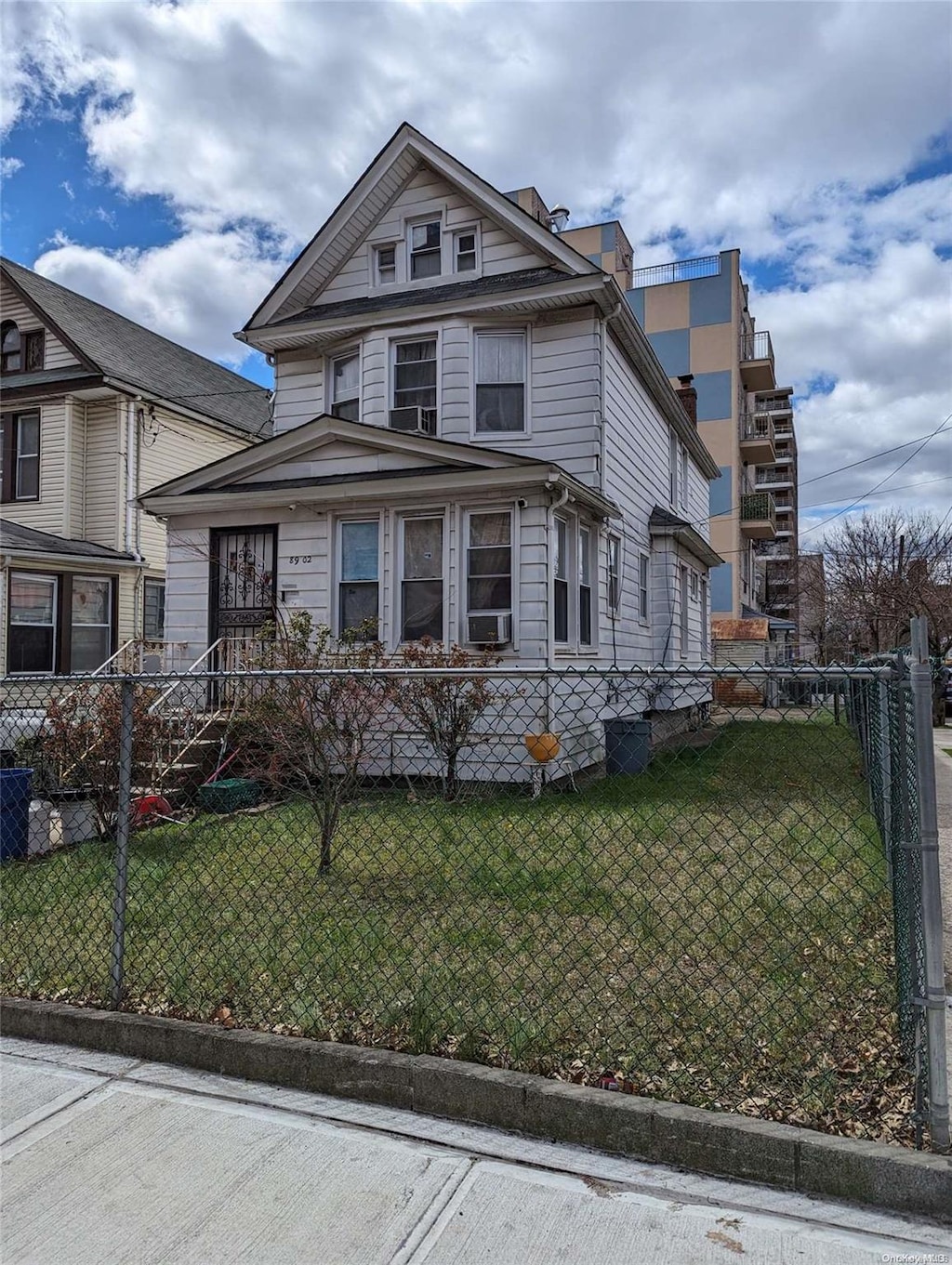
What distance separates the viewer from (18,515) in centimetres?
1609

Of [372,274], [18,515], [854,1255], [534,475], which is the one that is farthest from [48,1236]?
[18,515]

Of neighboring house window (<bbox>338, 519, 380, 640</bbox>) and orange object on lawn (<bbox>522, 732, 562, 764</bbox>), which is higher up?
neighboring house window (<bbox>338, 519, 380, 640</bbox>)

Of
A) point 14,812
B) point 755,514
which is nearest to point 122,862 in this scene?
point 14,812

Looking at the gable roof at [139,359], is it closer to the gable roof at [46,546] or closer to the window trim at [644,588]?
the gable roof at [46,546]

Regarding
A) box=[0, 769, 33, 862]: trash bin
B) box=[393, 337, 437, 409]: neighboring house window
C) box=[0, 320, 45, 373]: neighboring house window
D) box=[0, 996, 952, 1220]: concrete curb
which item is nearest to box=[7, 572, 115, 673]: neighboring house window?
box=[0, 320, 45, 373]: neighboring house window

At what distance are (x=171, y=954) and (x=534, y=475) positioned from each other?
633 centimetres

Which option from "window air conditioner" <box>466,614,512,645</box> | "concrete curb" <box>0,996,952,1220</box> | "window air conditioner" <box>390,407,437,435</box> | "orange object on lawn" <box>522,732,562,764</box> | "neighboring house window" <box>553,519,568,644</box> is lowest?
"concrete curb" <box>0,996,952,1220</box>

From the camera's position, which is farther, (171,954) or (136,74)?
(136,74)

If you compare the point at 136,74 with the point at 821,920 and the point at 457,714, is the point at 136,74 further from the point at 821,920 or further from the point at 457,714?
the point at 821,920

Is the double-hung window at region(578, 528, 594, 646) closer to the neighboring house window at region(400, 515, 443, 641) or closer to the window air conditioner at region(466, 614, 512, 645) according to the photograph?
the window air conditioner at region(466, 614, 512, 645)

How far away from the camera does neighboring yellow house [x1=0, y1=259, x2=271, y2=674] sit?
14727 mm

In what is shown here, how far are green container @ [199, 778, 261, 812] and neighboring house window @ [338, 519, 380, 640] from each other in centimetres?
273

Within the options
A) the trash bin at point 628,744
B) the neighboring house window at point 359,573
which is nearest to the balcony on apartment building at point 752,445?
the trash bin at point 628,744

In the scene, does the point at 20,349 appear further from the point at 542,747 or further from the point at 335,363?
the point at 542,747
